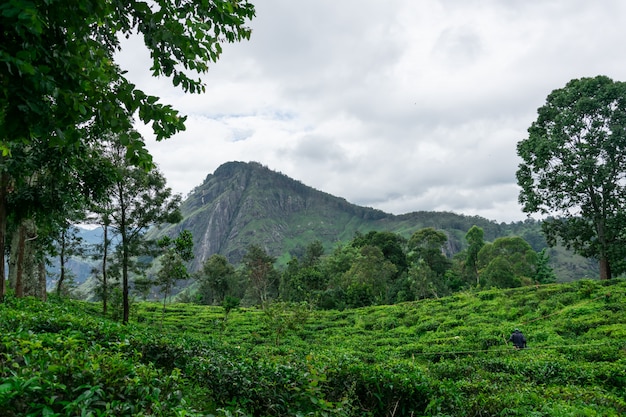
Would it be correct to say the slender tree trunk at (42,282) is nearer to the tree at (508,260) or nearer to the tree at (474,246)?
the tree at (508,260)

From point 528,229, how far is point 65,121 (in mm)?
146482

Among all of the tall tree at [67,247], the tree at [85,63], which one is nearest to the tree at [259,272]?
the tall tree at [67,247]

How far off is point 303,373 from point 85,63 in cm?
374

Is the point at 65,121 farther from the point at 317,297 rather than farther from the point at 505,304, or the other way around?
Answer: the point at 317,297

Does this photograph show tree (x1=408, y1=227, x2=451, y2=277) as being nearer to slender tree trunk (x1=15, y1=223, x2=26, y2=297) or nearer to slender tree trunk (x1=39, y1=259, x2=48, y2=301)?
slender tree trunk (x1=39, y1=259, x2=48, y2=301)

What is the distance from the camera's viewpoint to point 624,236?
73.7ft

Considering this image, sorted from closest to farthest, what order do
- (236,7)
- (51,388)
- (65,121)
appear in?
(51,388) < (65,121) < (236,7)

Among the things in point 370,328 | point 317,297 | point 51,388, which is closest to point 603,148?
point 370,328

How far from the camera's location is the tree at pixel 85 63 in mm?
2230

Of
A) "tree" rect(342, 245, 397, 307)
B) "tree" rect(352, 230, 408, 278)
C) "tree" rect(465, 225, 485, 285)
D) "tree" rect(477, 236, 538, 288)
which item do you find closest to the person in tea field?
"tree" rect(342, 245, 397, 307)

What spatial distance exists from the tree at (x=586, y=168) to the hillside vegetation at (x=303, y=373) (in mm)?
6471

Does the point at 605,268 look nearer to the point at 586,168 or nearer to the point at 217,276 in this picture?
the point at 586,168

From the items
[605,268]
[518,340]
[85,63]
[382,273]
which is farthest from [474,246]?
[85,63]

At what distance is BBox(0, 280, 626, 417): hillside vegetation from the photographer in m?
2.61
